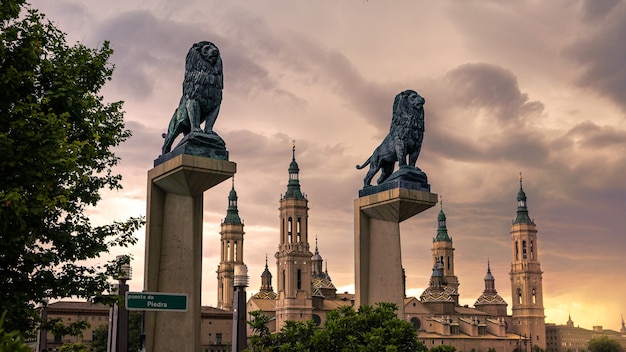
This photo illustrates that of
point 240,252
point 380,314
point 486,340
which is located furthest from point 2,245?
point 486,340

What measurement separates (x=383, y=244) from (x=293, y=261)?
104393 mm

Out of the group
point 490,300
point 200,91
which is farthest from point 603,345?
point 200,91

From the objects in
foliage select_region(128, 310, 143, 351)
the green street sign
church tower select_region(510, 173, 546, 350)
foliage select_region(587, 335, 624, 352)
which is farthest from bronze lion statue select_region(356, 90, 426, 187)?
church tower select_region(510, 173, 546, 350)

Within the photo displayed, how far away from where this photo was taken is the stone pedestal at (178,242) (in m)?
25.4

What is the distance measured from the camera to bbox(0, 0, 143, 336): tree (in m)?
16.8

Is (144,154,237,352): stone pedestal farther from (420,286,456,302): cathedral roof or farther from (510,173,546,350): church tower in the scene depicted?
(510,173,546,350): church tower

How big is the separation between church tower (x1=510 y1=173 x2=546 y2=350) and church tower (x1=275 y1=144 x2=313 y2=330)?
58.3 m

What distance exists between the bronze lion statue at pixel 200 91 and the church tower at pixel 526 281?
151430 millimetres

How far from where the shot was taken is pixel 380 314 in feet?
87.5

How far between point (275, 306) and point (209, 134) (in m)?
115

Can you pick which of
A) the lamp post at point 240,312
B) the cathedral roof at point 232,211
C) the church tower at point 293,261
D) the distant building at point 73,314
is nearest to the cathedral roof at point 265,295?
the church tower at point 293,261

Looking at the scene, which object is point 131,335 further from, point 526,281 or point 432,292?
point 526,281

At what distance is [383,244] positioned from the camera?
31.6 meters

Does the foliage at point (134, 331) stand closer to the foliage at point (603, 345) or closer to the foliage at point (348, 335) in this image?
the foliage at point (348, 335)
